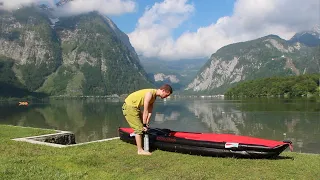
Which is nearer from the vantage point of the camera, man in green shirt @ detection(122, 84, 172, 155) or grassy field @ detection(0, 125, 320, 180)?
grassy field @ detection(0, 125, 320, 180)

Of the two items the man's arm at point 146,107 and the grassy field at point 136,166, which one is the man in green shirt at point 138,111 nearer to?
the man's arm at point 146,107

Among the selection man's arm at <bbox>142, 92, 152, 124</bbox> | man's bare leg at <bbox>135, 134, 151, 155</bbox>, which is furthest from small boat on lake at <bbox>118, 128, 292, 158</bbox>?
man's arm at <bbox>142, 92, 152, 124</bbox>

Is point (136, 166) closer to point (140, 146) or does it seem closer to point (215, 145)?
point (140, 146)

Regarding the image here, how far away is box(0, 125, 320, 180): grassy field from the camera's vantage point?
9586 millimetres

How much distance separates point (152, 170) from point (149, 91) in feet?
11.3

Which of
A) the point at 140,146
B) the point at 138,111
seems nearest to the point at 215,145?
the point at 140,146

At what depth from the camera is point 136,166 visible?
440 inches

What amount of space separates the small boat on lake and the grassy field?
1.04ft

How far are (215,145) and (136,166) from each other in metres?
3.34

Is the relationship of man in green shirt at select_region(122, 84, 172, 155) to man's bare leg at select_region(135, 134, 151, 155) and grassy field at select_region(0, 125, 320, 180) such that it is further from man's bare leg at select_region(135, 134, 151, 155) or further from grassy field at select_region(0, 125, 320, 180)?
grassy field at select_region(0, 125, 320, 180)

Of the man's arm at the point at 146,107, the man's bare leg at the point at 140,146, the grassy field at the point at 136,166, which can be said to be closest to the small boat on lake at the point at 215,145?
the grassy field at the point at 136,166

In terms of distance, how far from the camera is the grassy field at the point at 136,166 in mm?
9586

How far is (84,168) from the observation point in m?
10.2

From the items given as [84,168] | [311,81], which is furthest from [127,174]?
[311,81]
